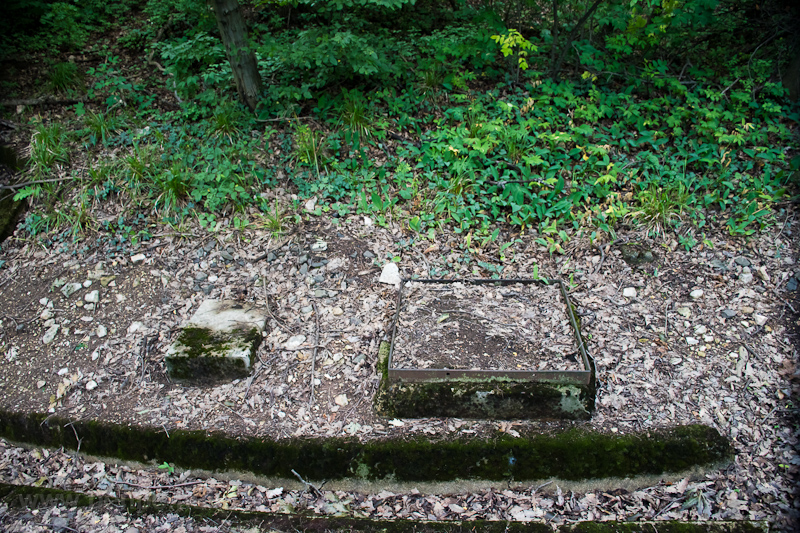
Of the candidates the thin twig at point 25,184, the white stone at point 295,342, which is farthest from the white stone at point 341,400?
the thin twig at point 25,184

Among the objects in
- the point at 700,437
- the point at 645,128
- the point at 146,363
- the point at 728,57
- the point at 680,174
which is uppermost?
the point at 728,57

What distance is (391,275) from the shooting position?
11.2ft

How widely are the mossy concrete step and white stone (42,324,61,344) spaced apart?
104 centimetres

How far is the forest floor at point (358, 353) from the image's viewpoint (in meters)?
2.43

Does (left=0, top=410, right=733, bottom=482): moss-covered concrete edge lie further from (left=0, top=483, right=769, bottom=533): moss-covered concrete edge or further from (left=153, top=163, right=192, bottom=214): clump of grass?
(left=153, top=163, right=192, bottom=214): clump of grass

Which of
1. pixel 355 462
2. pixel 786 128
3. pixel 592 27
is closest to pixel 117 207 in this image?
pixel 355 462

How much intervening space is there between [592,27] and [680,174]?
1877 millimetres

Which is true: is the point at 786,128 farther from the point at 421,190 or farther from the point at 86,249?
the point at 86,249

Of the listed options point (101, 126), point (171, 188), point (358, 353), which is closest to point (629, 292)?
point (358, 353)

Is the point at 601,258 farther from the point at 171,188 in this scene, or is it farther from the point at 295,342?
the point at 171,188

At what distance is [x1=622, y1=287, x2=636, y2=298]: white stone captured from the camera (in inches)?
128

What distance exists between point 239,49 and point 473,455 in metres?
3.66

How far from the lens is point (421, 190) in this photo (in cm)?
391

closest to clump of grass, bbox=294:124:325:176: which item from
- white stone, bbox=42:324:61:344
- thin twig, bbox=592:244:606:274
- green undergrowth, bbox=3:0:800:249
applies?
green undergrowth, bbox=3:0:800:249
